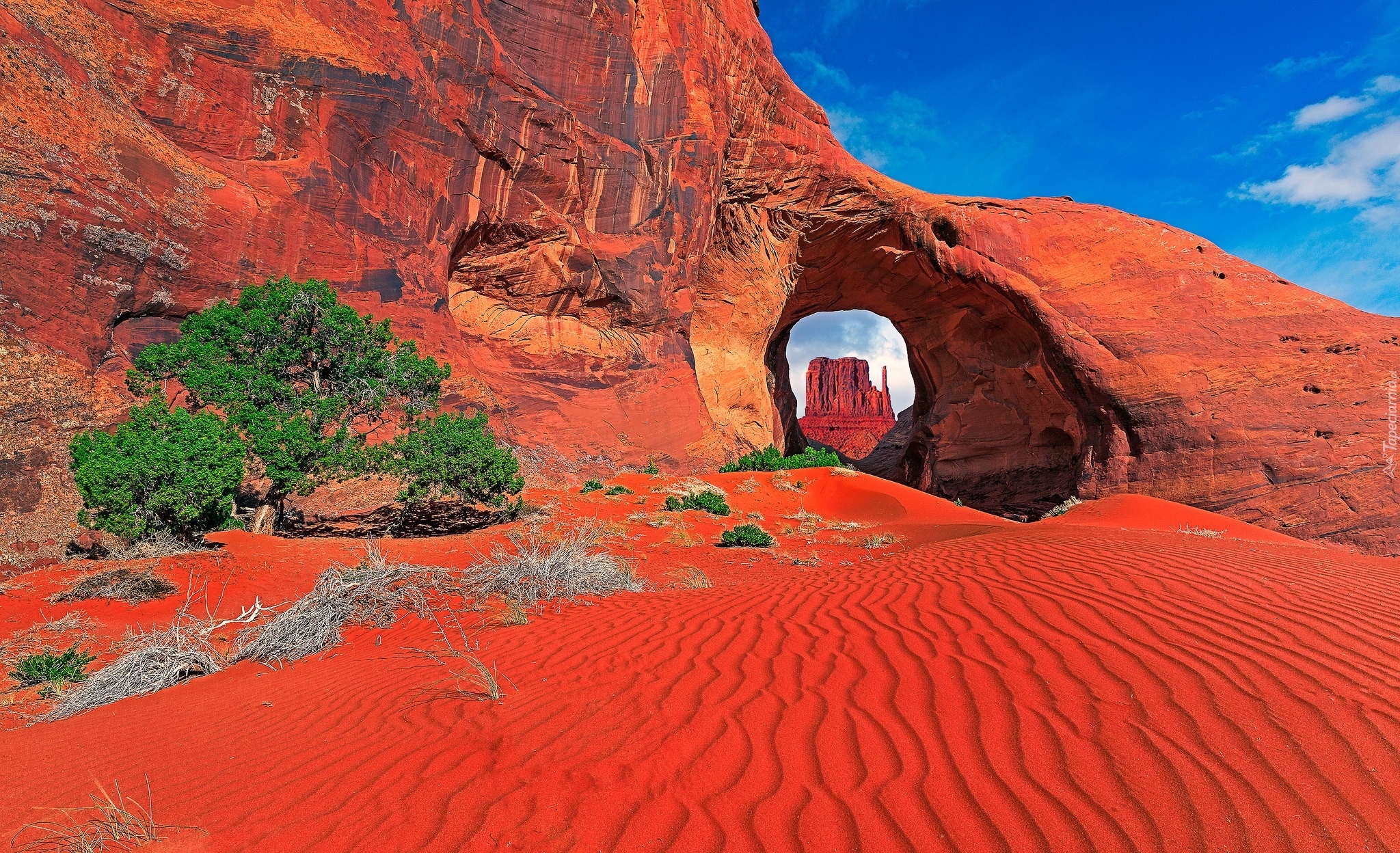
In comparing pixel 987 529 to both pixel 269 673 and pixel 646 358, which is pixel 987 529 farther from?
pixel 646 358

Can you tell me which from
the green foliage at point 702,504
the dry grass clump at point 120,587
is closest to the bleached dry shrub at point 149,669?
the dry grass clump at point 120,587

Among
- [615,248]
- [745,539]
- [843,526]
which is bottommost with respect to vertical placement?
[843,526]

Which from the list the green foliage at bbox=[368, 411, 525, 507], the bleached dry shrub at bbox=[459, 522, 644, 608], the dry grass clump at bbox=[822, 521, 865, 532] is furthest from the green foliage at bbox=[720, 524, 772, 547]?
the green foliage at bbox=[368, 411, 525, 507]

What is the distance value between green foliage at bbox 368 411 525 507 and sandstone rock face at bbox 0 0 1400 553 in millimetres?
4580

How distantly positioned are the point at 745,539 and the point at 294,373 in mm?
9708

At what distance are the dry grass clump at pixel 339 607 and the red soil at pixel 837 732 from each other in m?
0.33

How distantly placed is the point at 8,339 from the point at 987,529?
1706 centimetres

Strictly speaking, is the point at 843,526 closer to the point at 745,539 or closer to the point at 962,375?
the point at 745,539

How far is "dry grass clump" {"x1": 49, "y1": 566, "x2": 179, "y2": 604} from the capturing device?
→ 20.8 ft

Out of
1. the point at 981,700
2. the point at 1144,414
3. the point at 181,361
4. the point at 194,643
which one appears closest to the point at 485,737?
the point at 981,700

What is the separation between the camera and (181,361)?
34.7 ft

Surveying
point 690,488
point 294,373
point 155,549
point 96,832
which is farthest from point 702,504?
point 96,832

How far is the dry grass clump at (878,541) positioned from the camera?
10.8 meters

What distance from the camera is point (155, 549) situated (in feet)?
24.8
